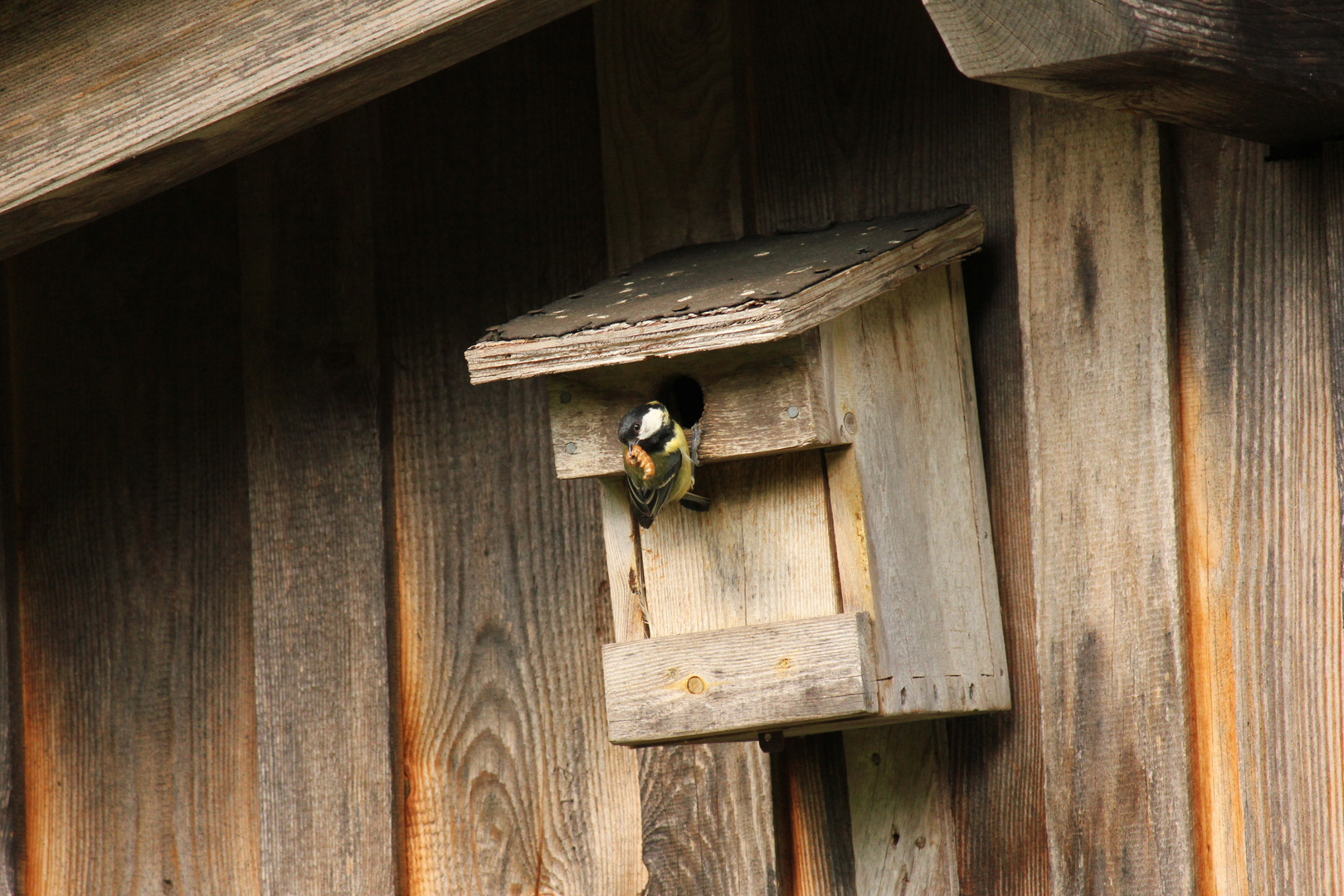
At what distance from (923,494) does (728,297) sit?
0.45m

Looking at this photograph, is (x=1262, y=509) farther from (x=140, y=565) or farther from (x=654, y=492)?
(x=140, y=565)

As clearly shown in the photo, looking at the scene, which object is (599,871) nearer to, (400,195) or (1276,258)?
(400,195)

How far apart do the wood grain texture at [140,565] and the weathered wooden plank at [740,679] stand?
1.01 m

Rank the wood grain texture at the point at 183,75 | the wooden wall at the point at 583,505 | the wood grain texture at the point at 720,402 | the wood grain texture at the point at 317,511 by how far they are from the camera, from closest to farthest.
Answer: the wood grain texture at the point at 183,75, the wood grain texture at the point at 720,402, the wooden wall at the point at 583,505, the wood grain texture at the point at 317,511

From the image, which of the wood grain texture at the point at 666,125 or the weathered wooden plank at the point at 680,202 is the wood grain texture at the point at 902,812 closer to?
the weathered wooden plank at the point at 680,202

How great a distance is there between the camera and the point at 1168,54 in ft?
5.13

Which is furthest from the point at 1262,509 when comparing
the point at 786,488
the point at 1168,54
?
the point at 1168,54

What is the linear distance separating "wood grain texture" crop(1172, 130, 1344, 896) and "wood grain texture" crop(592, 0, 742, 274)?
742 mm

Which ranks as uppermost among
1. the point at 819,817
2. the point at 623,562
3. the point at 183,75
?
the point at 183,75

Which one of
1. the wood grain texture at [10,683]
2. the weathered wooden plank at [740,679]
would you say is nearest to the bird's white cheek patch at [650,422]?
the weathered wooden plank at [740,679]

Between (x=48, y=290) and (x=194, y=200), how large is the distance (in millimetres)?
361

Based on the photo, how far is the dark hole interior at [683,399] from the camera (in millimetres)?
2102

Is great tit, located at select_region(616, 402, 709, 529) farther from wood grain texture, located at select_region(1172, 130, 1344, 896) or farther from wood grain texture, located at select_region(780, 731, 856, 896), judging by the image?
wood grain texture, located at select_region(1172, 130, 1344, 896)

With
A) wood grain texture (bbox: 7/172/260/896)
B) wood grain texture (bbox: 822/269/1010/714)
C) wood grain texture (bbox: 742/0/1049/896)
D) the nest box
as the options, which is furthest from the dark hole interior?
wood grain texture (bbox: 7/172/260/896)
